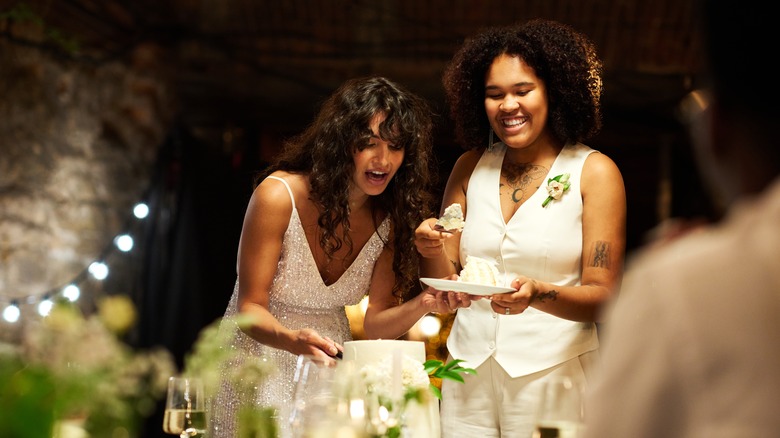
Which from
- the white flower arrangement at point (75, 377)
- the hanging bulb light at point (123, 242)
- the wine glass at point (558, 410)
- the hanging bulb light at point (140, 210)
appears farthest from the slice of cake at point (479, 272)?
the hanging bulb light at point (140, 210)

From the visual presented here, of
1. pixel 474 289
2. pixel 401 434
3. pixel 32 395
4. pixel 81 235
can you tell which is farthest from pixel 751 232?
pixel 81 235

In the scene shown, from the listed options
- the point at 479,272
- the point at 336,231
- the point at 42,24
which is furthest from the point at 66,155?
the point at 479,272

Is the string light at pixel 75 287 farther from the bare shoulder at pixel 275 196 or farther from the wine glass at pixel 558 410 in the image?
the wine glass at pixel 558 410

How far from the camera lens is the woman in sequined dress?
261 cm

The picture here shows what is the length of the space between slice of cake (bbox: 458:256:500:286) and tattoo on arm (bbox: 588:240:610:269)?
0.86 feet

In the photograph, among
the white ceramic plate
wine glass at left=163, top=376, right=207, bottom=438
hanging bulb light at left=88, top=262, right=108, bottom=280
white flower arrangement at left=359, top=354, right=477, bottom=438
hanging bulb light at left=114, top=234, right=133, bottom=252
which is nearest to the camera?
white flower arrangement at left=359, top=354, right=477, bottom=438

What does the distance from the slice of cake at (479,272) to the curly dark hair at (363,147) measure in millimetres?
404

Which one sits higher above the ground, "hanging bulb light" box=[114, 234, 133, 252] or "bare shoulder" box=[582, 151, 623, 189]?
"hanging bulb light" box=[114, 234, 133, 252]

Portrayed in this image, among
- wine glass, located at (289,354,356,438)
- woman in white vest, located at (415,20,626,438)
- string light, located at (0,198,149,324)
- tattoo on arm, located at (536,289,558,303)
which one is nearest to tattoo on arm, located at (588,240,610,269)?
woman in white vest, located at (415,20,626,438)

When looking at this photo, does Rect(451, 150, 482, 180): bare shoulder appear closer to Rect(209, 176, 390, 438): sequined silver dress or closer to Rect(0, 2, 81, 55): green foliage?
Rect(209, 176, 390, 438): sequined silver dress

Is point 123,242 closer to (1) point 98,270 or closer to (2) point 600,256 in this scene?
(1) point 98,270

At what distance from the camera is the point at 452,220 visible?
250cm

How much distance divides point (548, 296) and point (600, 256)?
21 centimetres

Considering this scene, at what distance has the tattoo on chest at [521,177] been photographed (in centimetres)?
259
